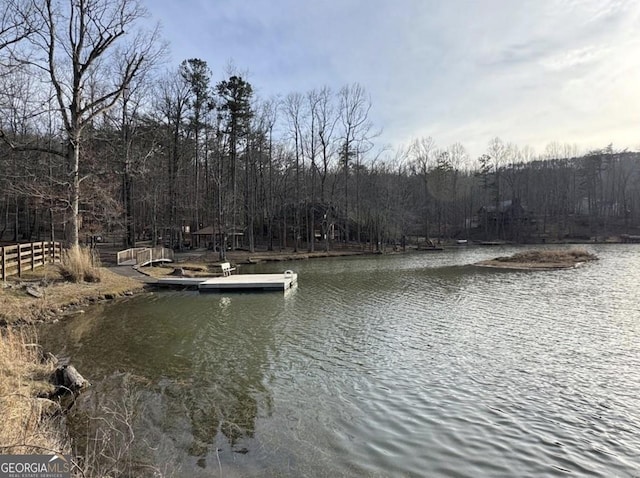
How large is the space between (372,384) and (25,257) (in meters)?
15.3

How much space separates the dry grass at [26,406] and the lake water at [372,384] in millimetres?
732

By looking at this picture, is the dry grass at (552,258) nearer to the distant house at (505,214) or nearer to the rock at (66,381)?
the rock at (66,381)

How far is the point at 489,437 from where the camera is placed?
18.4ft

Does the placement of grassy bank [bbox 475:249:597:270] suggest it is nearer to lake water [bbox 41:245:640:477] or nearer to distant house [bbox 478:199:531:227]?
lake water [bbox 41:245:640:477]

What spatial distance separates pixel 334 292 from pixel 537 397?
12.3 metres

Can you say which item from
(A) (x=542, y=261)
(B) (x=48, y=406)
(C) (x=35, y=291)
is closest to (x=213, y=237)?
(C) (x=35, y=291)

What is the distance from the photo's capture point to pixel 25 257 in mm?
17078

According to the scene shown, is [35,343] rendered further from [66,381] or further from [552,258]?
[552,258]

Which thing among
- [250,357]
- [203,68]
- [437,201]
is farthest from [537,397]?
[437,201]

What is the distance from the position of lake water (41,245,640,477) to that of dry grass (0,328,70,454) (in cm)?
73

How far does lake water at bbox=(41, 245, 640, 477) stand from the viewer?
5.13 meters

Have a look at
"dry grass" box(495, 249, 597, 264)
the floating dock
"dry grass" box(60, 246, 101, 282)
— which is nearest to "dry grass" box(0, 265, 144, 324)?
"dry grass" box(60, 246, 101, 282)

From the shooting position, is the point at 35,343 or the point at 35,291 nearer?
the point at 35,343

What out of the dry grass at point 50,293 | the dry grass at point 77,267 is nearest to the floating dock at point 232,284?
the dry grass at point 50,293
